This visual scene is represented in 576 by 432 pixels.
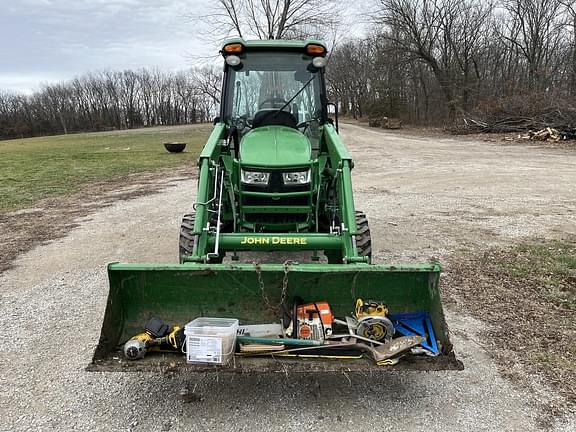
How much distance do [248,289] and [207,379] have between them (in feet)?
2.22

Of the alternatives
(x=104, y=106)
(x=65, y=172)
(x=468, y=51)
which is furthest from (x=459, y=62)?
(x=104, y=106)

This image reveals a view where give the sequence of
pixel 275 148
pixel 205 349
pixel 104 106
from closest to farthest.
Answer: pixel 205 349 < pixel 275 148 < pixel 104 106

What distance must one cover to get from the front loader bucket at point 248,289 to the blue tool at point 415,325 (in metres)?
0.05

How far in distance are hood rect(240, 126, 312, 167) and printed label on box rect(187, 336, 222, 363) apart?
81.4 inches

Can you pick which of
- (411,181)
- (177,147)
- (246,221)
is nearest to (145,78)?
(177,147)

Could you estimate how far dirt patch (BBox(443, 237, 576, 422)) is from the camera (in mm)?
3283

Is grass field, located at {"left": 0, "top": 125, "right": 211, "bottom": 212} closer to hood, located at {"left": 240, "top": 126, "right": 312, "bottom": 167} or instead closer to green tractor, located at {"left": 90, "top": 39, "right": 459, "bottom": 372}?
green tractor, located at {"left": 90, "top": 39, "right": 459, "bottom": 372}

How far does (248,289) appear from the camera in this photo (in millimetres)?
3340

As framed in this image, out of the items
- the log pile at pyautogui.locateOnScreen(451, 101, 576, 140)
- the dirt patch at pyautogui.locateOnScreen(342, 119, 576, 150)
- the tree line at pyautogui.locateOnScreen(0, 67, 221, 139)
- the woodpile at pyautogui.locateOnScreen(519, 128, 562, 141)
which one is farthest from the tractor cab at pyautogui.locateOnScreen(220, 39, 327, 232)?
the tree line at pyautogui.locateOnScreen(0, 67, 221, 139)

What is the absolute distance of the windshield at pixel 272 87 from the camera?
5223mm

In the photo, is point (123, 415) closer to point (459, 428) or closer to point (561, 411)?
point (459, 428)

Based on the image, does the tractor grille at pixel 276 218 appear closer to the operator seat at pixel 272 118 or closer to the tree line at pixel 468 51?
the operator seat at pixel 272 118

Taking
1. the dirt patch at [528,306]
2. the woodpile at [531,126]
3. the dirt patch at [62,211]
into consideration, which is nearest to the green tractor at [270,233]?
the dirt patch at [528,306]

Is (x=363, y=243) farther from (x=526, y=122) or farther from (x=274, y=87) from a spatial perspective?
(x=526, y=122)
